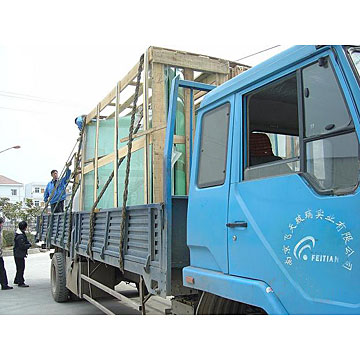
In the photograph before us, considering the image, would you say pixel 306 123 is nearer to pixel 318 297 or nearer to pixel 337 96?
pixel 337 96

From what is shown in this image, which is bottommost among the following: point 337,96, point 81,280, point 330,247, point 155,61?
point 81,280

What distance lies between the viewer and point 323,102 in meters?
1.97

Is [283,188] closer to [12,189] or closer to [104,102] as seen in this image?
[104,102]

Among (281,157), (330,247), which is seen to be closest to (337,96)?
(281,157)

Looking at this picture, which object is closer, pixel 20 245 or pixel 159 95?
pixel 159 95

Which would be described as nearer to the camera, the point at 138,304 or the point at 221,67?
the point at 138,304

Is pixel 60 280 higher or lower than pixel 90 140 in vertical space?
lower

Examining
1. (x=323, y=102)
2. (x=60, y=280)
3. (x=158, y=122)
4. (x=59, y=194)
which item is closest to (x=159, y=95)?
(x=158, y=122)

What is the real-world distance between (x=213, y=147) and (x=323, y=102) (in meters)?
0.99

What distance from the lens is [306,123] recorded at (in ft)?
6.70

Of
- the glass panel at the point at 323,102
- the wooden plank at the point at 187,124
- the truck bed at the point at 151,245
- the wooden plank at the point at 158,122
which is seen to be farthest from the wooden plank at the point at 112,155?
the glass panel at the point at 323,102

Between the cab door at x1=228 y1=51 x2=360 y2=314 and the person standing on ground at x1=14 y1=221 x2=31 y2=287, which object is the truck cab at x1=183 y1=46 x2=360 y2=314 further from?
the person standing on ground at x1=14 y1=221 x2=31 y2=287

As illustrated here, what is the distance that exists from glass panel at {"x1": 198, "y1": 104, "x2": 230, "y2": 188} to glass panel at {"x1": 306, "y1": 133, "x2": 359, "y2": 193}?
77cm

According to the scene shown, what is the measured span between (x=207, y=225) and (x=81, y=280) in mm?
3817
